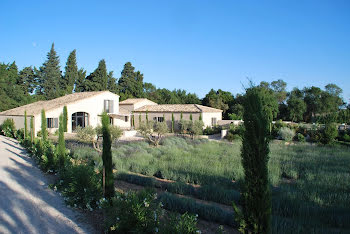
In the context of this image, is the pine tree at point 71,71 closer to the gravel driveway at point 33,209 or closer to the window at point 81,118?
the window at point 81,118

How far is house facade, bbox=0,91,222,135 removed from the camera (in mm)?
25163

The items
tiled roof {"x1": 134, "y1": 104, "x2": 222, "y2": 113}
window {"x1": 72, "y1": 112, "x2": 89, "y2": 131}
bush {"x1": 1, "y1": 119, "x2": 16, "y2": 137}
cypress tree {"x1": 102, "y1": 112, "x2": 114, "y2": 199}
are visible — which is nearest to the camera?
cypress tree {"x1": 102, "y1": 112, "x2": 114, "y2": 199}

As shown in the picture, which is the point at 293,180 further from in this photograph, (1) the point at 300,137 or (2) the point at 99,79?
(2) the point at 99,79

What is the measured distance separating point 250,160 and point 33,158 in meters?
13.2

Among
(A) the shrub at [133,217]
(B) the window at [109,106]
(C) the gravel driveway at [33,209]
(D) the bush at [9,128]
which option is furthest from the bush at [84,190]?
(B) the window at [109,106]

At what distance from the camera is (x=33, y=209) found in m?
6.26

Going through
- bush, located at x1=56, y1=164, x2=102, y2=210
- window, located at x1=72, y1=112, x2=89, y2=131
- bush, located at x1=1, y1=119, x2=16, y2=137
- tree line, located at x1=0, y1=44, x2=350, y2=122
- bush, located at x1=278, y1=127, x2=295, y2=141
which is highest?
tree line, located at x1=0, y1=44, x2=350, y2=122

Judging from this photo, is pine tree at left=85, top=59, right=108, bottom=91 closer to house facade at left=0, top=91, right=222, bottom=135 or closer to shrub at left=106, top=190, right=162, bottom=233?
house facade at left=0, top=91, right=222, bottom=135

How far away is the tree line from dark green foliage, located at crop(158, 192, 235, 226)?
31.4m

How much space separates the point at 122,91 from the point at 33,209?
4637cm

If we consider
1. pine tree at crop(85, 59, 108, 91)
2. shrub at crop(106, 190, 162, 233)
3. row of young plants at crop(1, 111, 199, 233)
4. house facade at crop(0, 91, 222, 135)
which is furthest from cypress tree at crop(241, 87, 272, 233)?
pine tree at crop(85, 59, 108, 91)

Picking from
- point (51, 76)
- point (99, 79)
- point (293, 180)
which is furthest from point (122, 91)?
point (293, 180)

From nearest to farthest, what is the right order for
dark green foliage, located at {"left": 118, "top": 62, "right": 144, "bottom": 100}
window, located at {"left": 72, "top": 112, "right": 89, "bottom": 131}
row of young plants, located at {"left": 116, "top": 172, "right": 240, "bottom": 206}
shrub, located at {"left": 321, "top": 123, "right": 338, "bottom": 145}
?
row of young plants, located at {"left": 116, "top": 172, "right": 240, "bottom": 206}, shrub, located at {"left": 321, "top": 123, "right": 338, "bottom": 145}, window, located at {"left": 72, "top": 112, "right": 89, "bottom": 131}, dark green foliage, located at {"left": 118, "top": 62, "right": 144, "bottom": 100}

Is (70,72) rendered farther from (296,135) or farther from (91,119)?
(296,135)
